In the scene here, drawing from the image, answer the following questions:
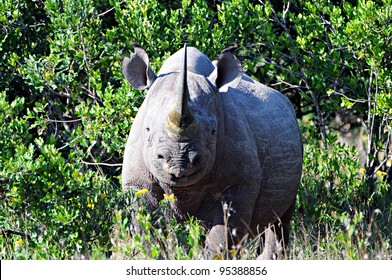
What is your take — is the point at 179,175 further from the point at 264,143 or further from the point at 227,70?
the point at 264,143

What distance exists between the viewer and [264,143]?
8.70 metres

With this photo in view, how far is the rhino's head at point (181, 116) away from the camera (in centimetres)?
736

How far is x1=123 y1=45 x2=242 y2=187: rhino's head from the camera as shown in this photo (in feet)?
24.1

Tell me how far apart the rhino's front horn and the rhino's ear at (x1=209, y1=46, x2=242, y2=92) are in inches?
32.6

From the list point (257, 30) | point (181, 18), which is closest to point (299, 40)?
point (257, 30)

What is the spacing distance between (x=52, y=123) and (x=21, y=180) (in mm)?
2568

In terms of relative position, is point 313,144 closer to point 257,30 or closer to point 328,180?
point 328,180

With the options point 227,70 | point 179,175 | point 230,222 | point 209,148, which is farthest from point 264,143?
point 179,175

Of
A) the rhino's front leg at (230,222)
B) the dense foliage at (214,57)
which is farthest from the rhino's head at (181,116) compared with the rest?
the dense foliage at (214,57)

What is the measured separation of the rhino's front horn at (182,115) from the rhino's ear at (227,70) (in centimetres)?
83

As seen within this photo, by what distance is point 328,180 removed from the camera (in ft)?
34.1

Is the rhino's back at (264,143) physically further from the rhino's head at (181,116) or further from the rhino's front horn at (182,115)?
the rhino's front horn at (182,115)

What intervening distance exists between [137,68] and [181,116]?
3.45 ft

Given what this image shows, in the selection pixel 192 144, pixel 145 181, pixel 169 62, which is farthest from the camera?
pixel 169 62
